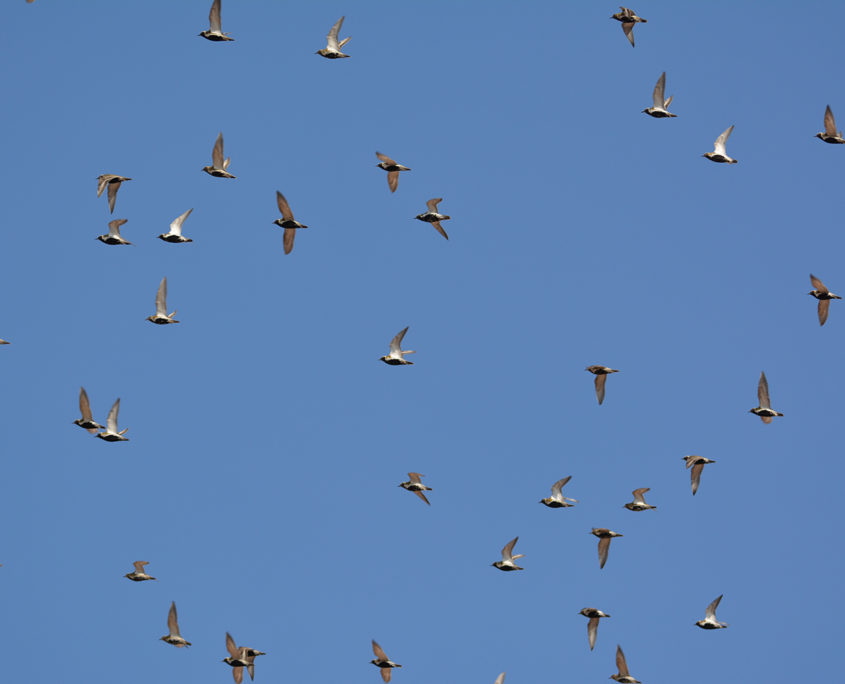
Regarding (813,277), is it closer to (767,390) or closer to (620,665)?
(767,390)

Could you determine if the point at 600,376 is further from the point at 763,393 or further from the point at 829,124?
the point at 829,124

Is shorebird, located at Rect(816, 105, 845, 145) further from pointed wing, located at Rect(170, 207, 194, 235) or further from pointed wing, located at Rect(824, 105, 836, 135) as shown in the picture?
pointed wing, located at Rect(170, 207, 194, 235)

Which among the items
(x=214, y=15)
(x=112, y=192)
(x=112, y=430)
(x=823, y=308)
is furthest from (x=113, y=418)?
(x=823, y=308)

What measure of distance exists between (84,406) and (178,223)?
27.7 feet

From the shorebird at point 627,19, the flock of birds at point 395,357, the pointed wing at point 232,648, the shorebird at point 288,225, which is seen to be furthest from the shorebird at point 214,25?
the pointed wing at point 232,648

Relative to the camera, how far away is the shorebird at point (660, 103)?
57.6 m

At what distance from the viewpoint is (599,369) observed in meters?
57.2

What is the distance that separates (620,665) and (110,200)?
93.2 feet

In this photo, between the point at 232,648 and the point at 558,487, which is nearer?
the point at 232,648

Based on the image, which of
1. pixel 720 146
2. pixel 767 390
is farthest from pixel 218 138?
pixel 767 390

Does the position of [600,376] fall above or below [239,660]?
above

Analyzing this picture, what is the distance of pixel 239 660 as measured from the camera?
53125 mm

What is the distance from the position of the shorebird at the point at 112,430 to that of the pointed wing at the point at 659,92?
2602cm

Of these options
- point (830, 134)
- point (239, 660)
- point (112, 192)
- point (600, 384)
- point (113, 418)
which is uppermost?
point (830, 134)
